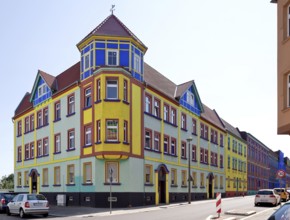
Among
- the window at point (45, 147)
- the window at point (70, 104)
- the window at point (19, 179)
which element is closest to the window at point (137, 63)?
the window at point (70, 104)

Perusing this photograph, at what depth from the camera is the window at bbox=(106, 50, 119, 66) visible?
32.4m

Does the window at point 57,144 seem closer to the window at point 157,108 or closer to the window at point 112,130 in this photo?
the window at point 112,130

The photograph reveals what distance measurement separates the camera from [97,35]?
32281mm

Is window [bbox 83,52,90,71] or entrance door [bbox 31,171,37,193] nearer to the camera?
window [bbox 83,52,90,71]

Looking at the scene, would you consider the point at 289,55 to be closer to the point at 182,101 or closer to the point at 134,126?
the point at 134,126

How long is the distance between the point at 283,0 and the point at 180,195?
27.6 m

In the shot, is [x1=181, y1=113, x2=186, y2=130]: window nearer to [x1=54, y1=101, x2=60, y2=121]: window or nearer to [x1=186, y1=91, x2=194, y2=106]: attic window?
[x1=186, y1=91, x2=194, y2=106]: attic window

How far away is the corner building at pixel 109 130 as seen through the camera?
3162cm

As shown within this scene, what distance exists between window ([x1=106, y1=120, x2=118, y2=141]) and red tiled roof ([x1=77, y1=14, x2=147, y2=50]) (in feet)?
23.1

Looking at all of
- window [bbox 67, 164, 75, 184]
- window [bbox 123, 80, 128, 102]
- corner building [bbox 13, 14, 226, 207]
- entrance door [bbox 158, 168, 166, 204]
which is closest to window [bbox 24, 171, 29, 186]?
corner building [bbox 13, 14, 226, 207]

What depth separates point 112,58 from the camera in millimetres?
32500

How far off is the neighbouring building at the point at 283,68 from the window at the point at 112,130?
15.5 metres

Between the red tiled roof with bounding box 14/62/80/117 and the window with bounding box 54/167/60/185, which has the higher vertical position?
the red tiled roof with bounding box 14/62/80/117

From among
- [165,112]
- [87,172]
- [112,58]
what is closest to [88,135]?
[87,172]
